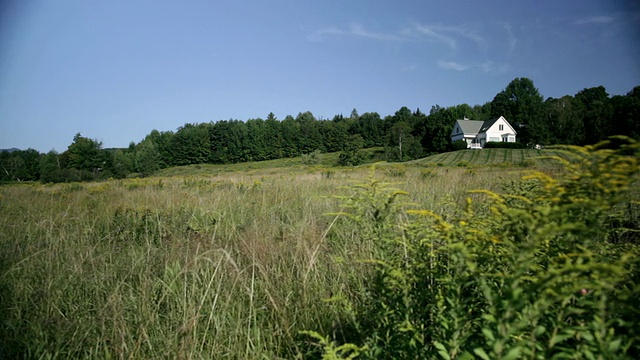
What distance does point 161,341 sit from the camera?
2.14m

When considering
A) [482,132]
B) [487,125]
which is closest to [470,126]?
[482,132]

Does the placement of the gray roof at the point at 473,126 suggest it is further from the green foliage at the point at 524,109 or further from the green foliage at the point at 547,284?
the green foliage at the point at 547,284

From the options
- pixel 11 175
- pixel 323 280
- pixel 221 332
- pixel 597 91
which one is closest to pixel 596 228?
pixel 323 280

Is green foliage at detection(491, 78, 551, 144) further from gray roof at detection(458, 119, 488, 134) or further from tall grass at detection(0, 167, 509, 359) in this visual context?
tall grass at detection(0, 167, 509, 359)

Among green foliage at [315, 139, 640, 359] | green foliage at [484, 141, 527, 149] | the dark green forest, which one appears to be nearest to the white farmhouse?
the dark green forest

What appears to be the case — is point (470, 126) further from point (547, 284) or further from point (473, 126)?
point (547, 284)

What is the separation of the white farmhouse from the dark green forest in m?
2.47

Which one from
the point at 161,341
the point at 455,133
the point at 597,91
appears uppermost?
the point at 597,91

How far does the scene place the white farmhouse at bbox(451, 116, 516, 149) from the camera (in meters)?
66.8

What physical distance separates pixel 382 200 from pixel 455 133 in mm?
82327

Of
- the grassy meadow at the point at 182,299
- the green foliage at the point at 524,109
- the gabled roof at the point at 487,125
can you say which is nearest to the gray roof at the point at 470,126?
the gabled roof at the point at 487,125

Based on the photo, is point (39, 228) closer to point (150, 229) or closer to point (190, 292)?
point (150, 229)

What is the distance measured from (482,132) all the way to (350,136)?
108ft

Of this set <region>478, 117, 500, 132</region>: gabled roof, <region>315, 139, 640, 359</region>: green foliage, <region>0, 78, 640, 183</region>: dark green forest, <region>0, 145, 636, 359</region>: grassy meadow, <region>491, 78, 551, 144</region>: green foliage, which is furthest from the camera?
<region>478, 117, 500, 132</region>: gabled roof
